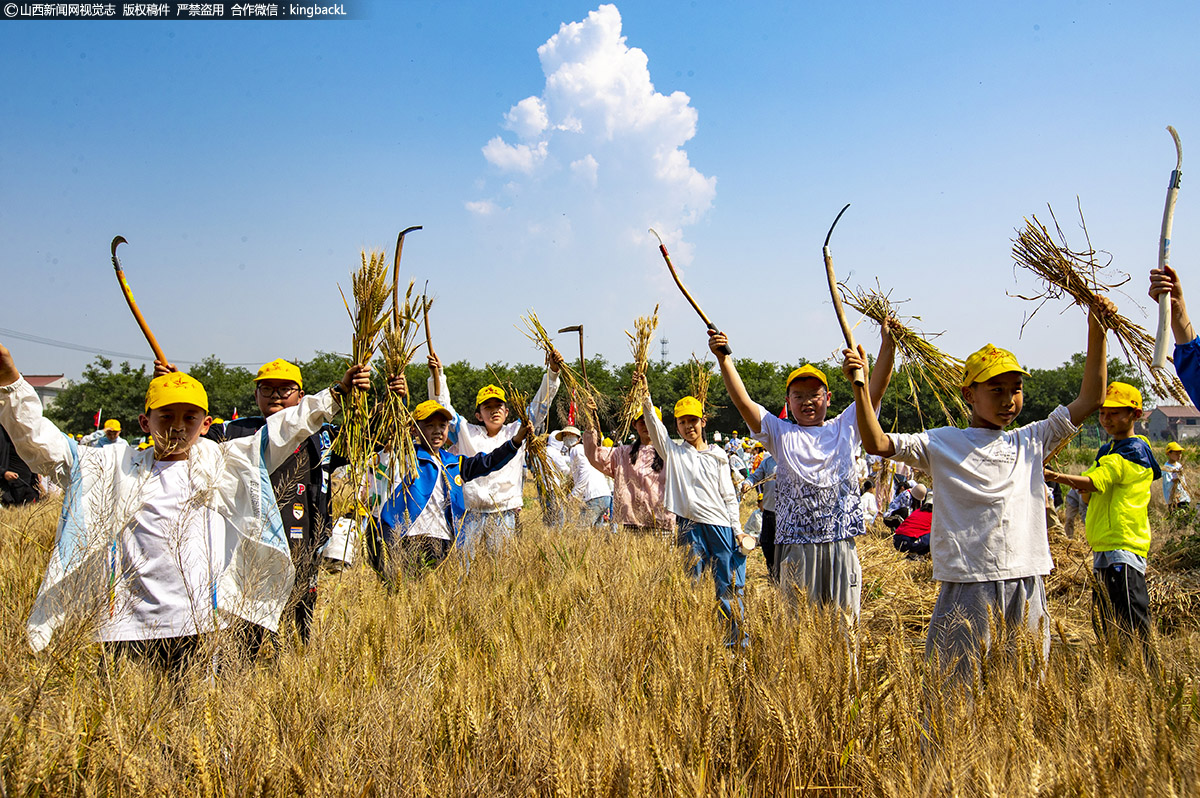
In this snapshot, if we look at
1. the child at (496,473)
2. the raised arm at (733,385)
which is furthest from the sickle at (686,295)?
the child at (496,473)

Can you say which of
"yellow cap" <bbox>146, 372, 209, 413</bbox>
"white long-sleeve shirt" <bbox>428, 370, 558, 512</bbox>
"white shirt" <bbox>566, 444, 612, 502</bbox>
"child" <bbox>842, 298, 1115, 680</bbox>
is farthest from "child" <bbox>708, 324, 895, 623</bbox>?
"white shirt" <bbox>566, 444, 612, 502</bbox>

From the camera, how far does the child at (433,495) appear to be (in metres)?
4.71

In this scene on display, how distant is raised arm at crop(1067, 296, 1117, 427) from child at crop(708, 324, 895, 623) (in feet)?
2.59

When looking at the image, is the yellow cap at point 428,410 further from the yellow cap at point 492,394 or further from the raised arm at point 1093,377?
the raised arm at point 1093,377

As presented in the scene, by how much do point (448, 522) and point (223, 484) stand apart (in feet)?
7.34

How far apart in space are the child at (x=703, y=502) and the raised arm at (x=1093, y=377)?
258 cm

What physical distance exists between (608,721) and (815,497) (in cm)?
217

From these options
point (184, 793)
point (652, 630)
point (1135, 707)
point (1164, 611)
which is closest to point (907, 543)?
point (1164, 611)

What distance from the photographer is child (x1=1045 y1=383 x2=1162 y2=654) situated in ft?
12.4

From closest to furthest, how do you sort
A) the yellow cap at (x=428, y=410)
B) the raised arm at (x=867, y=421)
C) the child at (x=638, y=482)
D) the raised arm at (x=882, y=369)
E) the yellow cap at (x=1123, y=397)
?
the raised arm at (x=867, y=421)
the raised arm at (x=882, y=369)
the yellow cap at (x=1123, y=397)
the yellow cap at (x=428, y=410)
the child at (x=638, y=482)

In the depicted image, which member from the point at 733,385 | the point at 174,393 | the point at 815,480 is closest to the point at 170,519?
the point at 174,393

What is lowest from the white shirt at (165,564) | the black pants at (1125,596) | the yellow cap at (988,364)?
the black pants at (1125,596)

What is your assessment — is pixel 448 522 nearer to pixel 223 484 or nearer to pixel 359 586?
pixel 359 586

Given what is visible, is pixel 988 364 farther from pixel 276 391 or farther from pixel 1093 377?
pixel 276 391
